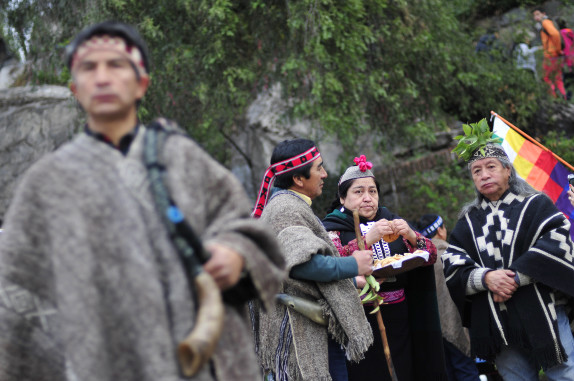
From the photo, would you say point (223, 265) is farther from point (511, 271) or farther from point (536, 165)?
point (536, 165)

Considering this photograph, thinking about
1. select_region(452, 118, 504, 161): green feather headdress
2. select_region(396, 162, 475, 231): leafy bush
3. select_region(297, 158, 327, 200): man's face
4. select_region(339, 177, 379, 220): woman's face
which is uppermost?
select_region(452, 118, 504, 161): green feather headdress

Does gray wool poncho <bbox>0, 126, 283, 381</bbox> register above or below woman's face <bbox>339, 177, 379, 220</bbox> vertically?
above

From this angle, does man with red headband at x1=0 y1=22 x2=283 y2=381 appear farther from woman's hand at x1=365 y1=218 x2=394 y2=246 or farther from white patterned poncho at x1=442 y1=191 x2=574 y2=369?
white patterned poncho at x1=442 y1=191 x2=574 y2=369

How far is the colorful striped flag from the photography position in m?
5.04

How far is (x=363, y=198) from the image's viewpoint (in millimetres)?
4707

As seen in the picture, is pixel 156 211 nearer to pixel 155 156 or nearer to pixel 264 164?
pixel 155 156

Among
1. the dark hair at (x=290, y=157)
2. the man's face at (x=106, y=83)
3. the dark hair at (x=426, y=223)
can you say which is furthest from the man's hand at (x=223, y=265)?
the dark hair at (x=426, y=223)

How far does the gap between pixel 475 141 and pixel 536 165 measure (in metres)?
0.92

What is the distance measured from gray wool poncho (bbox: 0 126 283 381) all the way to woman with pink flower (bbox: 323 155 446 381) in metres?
2.50

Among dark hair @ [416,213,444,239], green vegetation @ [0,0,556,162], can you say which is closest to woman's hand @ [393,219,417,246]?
dark hair @ [416,213,444,239]

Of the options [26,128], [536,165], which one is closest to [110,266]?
[536,165]

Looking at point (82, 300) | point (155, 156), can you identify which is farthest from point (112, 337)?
point (155, 156)

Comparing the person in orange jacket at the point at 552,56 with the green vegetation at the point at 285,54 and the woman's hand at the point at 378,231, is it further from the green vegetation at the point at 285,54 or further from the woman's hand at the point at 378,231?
the woman's hand at the point at 378,231

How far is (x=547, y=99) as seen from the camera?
38.1ft
